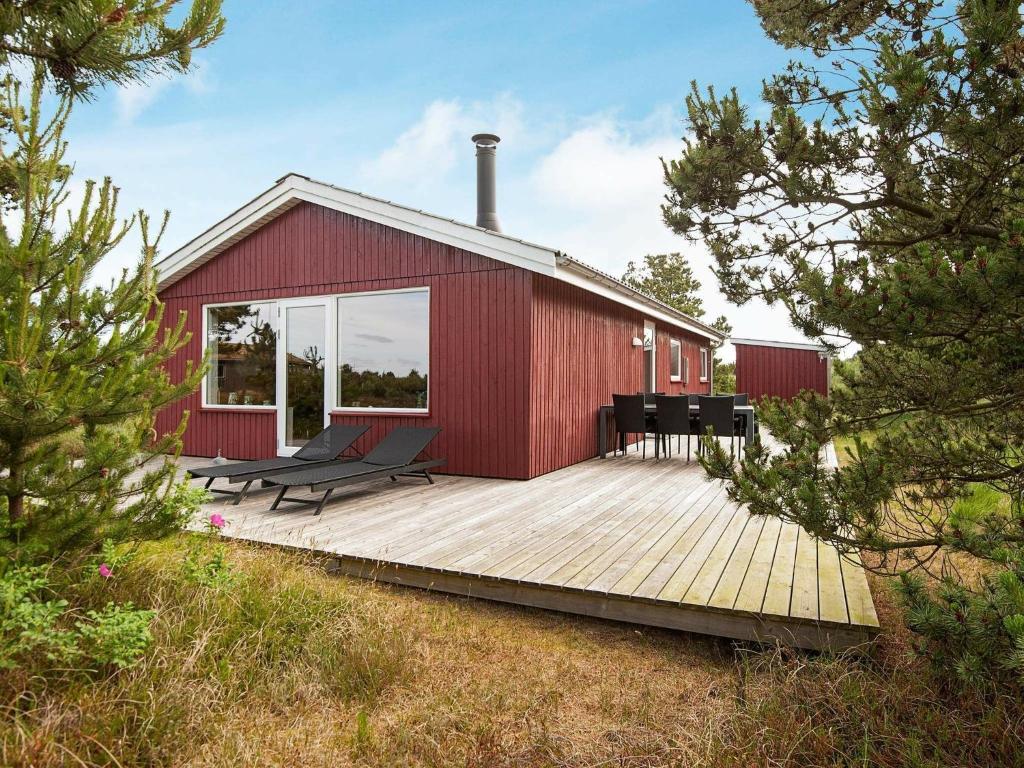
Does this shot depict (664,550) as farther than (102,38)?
Yes

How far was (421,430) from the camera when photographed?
6.57m

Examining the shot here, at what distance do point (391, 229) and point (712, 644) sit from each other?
5.87 m

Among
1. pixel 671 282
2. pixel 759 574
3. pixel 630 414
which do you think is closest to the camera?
pixel 759 574

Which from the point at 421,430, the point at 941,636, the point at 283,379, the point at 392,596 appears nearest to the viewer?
the point at 941,636

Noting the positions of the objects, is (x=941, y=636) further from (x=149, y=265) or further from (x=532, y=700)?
(x=149, y=265)

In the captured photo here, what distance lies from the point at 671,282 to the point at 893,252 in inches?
1197

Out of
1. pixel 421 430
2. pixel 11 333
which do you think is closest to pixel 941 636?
pixel 11 333

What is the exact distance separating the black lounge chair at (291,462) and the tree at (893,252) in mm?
4355

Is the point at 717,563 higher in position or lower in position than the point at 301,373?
lower

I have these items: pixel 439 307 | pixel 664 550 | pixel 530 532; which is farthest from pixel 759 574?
pixel 439 307

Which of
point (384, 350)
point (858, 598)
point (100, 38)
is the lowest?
point (858, 598)

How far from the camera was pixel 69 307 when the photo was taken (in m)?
2.19

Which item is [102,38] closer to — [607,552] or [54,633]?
[54,633]

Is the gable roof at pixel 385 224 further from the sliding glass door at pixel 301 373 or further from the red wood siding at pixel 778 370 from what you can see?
the red wood siding at pixel 778 370
